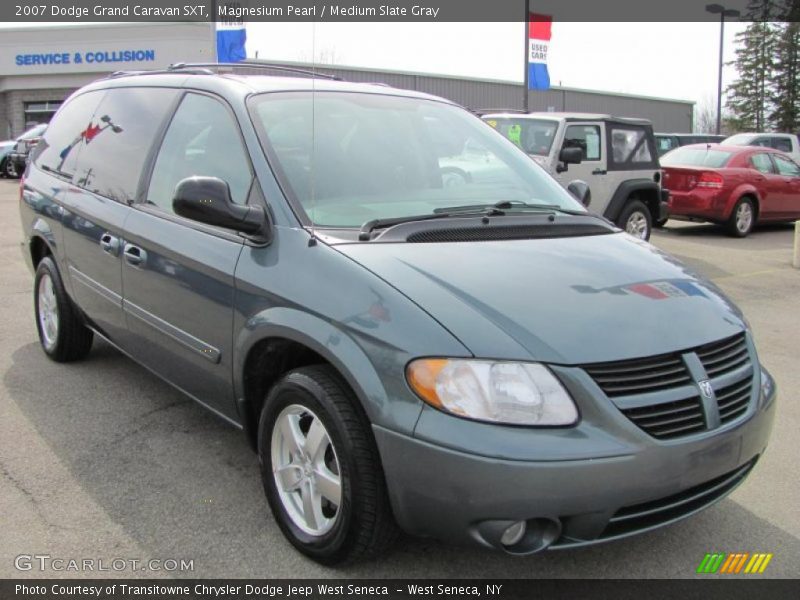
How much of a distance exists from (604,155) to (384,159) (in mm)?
7222

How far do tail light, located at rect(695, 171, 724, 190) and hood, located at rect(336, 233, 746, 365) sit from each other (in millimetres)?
10106

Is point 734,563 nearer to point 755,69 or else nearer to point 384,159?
point 384,159

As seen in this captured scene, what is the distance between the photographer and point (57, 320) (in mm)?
4914

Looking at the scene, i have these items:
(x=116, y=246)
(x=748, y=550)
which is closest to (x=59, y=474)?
(x=116, y=246)

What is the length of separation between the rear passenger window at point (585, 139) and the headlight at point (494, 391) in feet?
25.1

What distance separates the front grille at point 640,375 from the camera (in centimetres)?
236

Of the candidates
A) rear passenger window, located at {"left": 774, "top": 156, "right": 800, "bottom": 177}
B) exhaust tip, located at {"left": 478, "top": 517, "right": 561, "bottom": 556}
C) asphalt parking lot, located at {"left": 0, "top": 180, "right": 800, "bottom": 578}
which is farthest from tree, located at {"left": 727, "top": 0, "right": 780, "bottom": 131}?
exhaust tip, located at {"left": 478, "top": 517, "right": 561, "bottom": 556}

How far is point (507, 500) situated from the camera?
223cm

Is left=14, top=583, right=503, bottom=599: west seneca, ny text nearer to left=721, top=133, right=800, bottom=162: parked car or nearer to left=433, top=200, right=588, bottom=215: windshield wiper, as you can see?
left=433, top=200, right=588, bottom=215: windshield wiper

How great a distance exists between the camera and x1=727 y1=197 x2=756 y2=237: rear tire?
1248 cm

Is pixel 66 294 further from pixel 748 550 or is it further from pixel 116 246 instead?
pixel 748 550

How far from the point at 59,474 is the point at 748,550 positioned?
2963 millimetres

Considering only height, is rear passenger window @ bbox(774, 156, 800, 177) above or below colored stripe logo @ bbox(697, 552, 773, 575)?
above

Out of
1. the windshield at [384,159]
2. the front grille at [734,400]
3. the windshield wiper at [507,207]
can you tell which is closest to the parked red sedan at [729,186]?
the windshield at [384,159]
